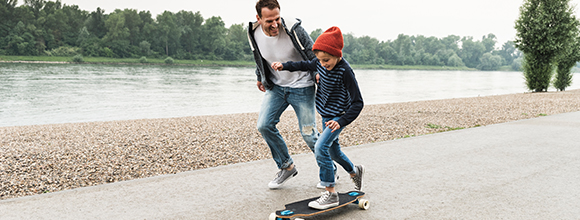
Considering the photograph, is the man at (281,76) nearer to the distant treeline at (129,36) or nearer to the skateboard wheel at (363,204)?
the skateboard wheel at (363,204)

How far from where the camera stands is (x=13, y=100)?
68.5 feet

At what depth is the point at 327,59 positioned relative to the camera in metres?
3.21

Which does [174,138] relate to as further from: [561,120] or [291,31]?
[561,120]

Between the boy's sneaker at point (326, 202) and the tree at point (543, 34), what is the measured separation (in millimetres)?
22847

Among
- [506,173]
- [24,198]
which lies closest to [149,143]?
[24,198]

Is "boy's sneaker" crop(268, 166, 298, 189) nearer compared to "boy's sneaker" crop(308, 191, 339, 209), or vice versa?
"boy's sneaker" crop(308, 191, 339, 209)

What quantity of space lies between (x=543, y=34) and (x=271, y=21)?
23.2m

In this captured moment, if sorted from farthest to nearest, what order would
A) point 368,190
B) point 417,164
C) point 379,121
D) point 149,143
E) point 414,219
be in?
point 379,121 → point 149,143 → point 417,164 → point 368,190 → point 414,219

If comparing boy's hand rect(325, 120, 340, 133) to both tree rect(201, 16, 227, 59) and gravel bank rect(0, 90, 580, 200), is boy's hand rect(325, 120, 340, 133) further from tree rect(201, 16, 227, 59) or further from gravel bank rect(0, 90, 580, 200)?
tree rect(201, 16, 227, 59)

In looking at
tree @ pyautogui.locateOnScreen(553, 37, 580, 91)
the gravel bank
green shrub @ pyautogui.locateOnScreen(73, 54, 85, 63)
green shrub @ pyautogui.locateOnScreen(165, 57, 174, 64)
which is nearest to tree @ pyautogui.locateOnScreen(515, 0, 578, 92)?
tree @ pyautogui.locateOnScreen(553, 37, 580, 91)

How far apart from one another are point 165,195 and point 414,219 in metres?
2.20

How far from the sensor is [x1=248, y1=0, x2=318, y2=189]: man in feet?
11.9

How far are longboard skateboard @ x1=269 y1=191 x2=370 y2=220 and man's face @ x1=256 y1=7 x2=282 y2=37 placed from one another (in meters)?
1.48

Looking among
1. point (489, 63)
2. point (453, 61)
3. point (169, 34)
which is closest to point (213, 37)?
point (169, 34)
